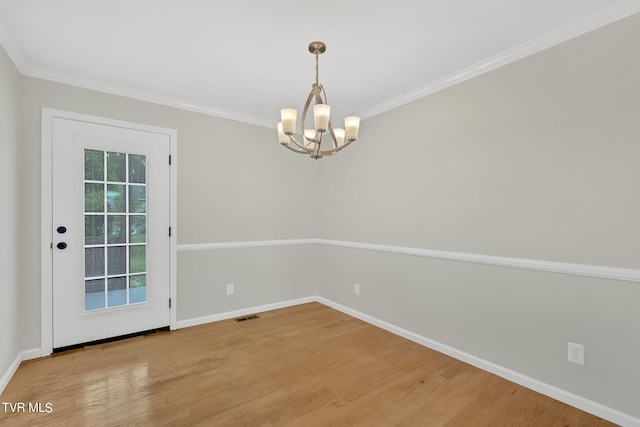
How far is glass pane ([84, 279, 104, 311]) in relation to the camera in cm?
285

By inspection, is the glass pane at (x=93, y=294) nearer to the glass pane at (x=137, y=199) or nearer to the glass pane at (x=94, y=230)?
the glass pane at (x=94, y=230)

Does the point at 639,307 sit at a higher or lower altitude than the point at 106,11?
lower

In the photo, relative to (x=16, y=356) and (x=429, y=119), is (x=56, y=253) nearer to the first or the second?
(x=16, y=356)

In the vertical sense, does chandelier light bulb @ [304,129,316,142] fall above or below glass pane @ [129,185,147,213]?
above

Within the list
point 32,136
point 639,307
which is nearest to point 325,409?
point 639,307

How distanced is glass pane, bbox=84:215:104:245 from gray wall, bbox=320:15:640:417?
2.85 m

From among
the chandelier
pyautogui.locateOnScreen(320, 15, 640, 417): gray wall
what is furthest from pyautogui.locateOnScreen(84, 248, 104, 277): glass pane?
pyautogui.locateOnScreen(320, 15, 640, 417): gray wall

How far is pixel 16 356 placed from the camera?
245 cm

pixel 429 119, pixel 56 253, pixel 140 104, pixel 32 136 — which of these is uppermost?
pixel 140 104

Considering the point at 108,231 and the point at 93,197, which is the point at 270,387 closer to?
the point at 108,231

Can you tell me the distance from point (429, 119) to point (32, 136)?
3564 mm

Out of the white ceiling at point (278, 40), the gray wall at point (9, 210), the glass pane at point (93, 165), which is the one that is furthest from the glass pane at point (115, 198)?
the white ceiling at point (278, 40)

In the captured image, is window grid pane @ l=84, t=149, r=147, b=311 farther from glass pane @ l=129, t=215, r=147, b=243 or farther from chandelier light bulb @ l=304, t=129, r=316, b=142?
chandelier light bulb @ l=304, t=129, r=316, b=142

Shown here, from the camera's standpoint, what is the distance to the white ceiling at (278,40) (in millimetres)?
1830
